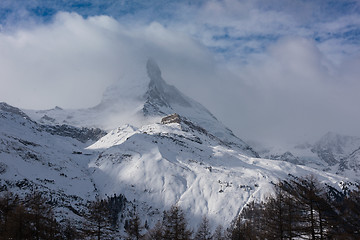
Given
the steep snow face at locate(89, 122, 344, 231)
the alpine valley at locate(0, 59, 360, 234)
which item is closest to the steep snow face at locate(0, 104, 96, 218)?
the alpine valley at locate(0, 59, 360, 234)

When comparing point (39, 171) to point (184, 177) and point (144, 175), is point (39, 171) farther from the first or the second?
point (184, 177)

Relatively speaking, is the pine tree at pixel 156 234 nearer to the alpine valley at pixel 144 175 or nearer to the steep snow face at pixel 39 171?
the alpine valley at pixel 144 175

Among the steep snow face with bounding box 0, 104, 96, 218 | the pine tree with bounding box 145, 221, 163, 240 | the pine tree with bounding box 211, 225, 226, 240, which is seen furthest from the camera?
the steep snow face with bounding box 0, 104, 96, 218

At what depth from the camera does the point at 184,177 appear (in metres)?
138

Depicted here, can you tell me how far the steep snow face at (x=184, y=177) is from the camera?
396 feet

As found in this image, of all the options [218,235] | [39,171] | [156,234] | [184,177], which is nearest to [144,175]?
[184,177]

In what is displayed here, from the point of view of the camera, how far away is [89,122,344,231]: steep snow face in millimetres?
120812

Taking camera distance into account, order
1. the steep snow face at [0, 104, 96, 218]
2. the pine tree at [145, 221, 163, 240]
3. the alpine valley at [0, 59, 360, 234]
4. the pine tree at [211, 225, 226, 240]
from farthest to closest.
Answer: the alpine valley at [0, 59, 360, 234] → the steep snow face at [0, 104, 96, 218] → the pine tree at [211, 225, 226, 240] → the pine tree at [145, 221, 163, 240]

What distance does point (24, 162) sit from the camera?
104125mm

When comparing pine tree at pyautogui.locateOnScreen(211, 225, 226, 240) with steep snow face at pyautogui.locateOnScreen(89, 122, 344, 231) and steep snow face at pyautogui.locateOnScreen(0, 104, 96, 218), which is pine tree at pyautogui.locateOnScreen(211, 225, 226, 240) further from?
steep snow face at pyautogui.locateOnScreen(0, 104, 96, 218)

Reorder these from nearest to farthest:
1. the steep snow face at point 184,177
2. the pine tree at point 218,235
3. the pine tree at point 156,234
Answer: the pine tree at point 156,234 < the pine tree at point 218,235 < the steep snow face at point 184,177

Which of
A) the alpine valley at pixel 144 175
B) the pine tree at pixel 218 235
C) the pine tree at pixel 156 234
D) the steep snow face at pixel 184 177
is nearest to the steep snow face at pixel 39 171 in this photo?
the alpine valley at pixel 144 175

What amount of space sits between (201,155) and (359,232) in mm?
142449

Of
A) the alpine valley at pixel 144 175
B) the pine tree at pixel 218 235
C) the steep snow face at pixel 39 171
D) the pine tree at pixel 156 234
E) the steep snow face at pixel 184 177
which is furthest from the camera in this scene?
the steep snow face at pixel 184 177
